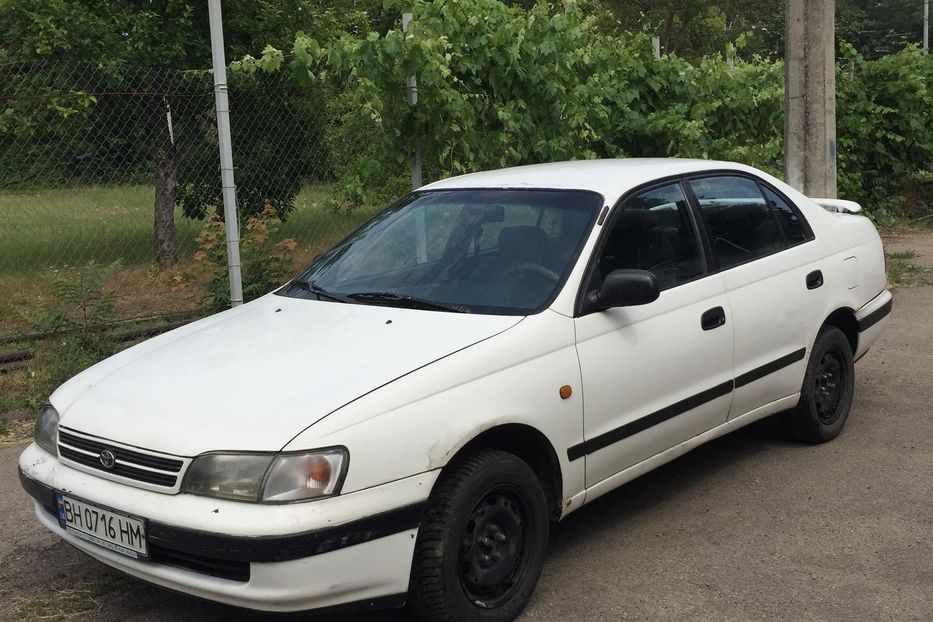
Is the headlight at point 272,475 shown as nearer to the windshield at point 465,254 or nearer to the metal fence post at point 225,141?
the windshield at point 465,254

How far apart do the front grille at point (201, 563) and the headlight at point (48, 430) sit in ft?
2.34

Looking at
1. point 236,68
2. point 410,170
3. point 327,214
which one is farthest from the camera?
point 327,214

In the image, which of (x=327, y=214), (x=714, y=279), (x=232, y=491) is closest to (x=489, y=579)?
(x=232, y=491)

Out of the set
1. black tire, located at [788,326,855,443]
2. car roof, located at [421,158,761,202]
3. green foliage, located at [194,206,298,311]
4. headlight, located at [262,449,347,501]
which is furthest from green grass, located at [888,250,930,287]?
headlight, located at [262,449,347,501]

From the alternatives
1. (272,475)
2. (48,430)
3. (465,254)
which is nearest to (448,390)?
(272,475)

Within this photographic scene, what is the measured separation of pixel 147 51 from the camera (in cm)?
1173

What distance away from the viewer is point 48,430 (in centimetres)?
369

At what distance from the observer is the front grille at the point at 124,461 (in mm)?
3155

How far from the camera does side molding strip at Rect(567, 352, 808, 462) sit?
3872 mm

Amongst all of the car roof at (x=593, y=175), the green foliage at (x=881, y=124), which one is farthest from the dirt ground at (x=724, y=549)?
the green foliage at (x=881, y=124)

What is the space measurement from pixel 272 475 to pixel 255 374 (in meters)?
0.54

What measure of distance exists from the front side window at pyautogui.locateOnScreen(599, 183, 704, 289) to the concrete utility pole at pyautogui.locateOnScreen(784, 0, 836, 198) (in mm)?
5433

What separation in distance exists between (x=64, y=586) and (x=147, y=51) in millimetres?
9026

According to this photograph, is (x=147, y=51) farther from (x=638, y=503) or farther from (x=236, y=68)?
(x=638, y=503)
